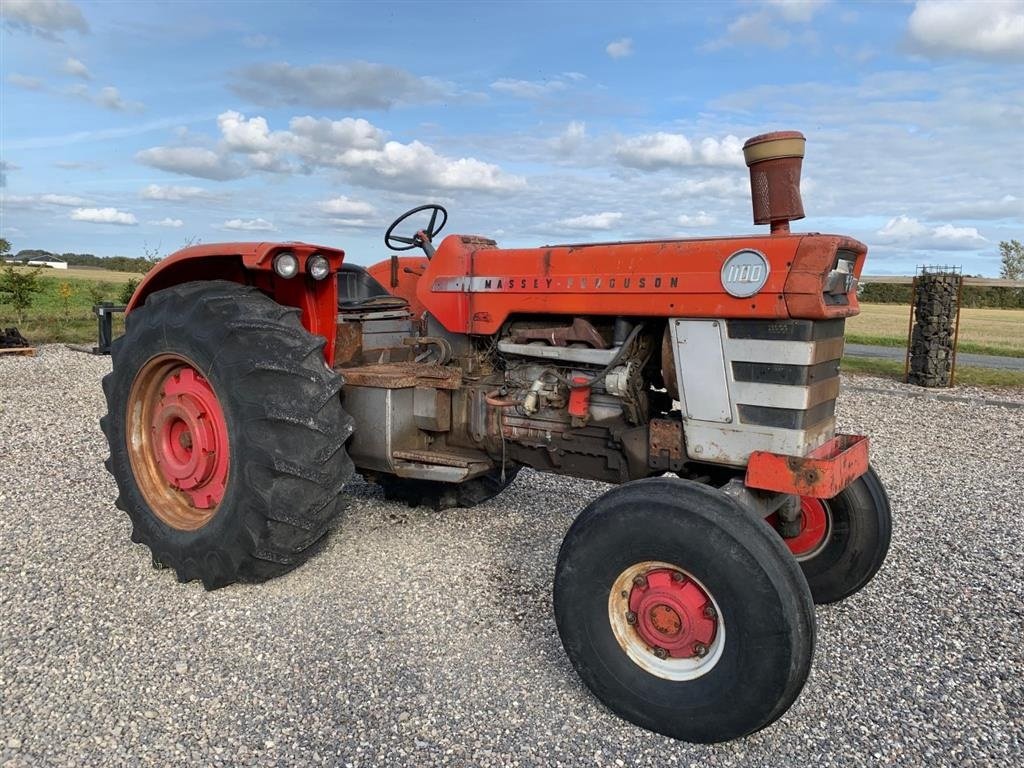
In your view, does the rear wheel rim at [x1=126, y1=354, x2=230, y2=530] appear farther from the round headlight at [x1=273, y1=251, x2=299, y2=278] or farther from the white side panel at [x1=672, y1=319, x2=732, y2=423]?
the white side panel at [x1=672, y1=319, x2=732, y2=423]

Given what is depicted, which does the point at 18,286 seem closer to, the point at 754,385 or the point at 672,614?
the point at 754,385

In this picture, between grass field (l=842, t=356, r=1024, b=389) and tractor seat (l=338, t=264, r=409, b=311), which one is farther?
grass field (l=842, t=356, r=1024, b=389)

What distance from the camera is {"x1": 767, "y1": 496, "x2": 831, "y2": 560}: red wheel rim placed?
3.48m

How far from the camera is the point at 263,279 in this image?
12.9 feet

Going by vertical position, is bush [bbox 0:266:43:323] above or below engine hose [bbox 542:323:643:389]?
above

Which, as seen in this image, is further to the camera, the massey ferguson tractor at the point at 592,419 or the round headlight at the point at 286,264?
the round headlight at the point at 286,264

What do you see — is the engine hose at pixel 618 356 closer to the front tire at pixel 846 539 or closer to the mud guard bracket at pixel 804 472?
the mud guard bracket at pixel 804 472

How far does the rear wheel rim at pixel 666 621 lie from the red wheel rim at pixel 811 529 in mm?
1155

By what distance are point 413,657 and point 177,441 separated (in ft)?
5.51

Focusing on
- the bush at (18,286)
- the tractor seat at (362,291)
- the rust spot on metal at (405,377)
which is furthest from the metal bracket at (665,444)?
the bush at (18,286)

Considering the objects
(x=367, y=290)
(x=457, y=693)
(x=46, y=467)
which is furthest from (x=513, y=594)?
(x=46, y=467)

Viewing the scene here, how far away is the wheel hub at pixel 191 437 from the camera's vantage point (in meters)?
3.52

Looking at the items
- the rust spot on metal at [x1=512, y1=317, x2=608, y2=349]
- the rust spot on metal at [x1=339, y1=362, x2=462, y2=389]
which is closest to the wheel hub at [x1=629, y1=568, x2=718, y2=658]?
the rust spot on metal at [x1=512, y1=317, x2=608, y2=349]

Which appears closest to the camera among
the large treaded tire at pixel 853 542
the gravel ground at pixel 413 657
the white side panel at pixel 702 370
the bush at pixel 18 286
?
the gravel ground at pixel 413 657
